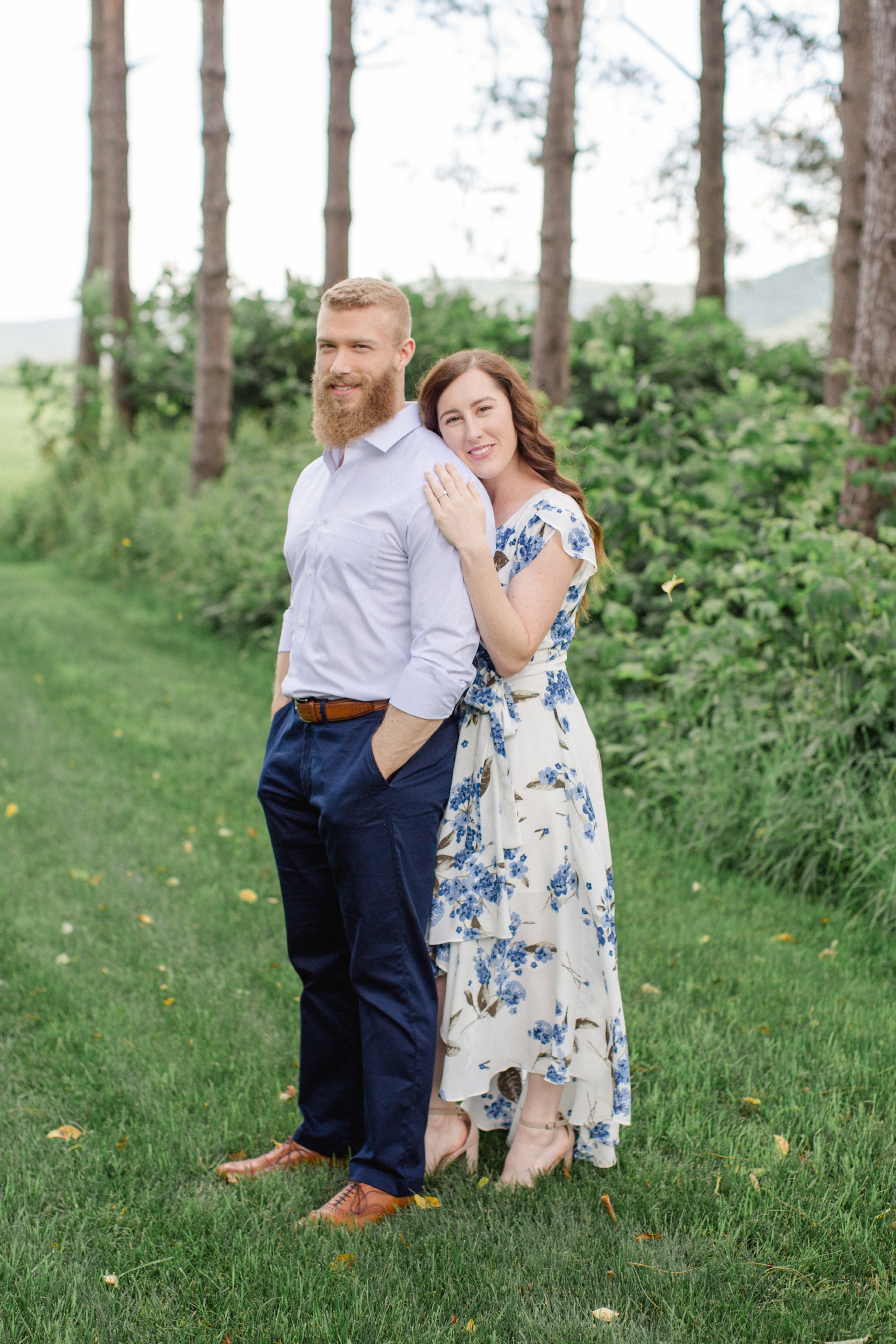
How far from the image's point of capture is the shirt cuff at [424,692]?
2.41 m

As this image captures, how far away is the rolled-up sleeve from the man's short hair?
438mm

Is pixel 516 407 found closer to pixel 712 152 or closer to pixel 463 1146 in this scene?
pixel 463 1146

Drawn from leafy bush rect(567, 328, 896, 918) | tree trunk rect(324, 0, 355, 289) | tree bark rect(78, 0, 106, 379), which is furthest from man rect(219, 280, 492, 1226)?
tree bark rect(78, 0, 106, 379)

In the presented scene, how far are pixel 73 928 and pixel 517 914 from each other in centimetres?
236

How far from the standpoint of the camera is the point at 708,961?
4.07 meters

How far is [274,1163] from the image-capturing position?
2912 millimetres

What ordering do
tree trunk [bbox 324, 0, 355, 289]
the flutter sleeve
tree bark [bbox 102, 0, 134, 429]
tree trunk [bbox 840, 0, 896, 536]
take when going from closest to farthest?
1. the flutter sleeve
2. tree trunk [bbox 840, 0, 896, 536]
3. tree trunk [bbox 324, 0, 355, 289]
4. tree bark [bbox 102, 0, 134, 429]

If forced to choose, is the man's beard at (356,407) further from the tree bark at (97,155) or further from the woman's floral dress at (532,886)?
the tree bark at (97,155)

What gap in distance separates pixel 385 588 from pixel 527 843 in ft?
2.42

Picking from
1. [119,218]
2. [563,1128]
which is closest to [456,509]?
[563,1128]

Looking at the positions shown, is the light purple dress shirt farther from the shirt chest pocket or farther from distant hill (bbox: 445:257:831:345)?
distant hill (bbox: 445:257:831:345)

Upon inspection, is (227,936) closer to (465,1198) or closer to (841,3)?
(465,1198)

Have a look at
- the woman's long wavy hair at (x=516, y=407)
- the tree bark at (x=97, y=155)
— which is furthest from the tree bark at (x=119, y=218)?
the woman's long wavy hair at (x=516, y=407)

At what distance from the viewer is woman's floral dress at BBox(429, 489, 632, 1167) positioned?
8.77ft
